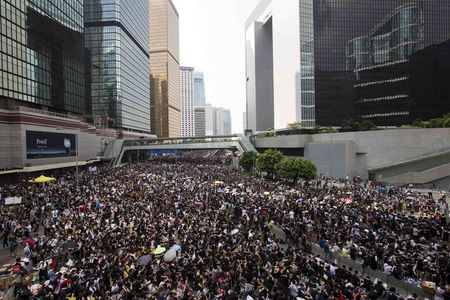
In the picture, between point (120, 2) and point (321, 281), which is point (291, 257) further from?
point (120, 2)

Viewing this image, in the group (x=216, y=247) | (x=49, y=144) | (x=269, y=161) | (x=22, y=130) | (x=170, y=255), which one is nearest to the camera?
(x=170, y=255)

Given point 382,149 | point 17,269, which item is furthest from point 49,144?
point 382,149

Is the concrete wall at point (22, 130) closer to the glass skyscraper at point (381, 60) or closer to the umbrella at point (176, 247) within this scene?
the umbrella at point (176, 247)

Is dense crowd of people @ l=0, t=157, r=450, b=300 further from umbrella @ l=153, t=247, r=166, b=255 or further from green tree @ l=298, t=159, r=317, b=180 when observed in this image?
Answer: green tree @ l=298, t=159, r=317, b=180

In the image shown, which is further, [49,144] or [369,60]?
[369,60]

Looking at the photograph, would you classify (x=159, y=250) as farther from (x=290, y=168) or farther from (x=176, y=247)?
(x=290, y=168)

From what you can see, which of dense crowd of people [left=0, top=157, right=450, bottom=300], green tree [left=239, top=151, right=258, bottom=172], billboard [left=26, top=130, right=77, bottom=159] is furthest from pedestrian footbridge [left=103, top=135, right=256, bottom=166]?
dense crowd of people [left=0, top=157, right=450, bottom=300]
